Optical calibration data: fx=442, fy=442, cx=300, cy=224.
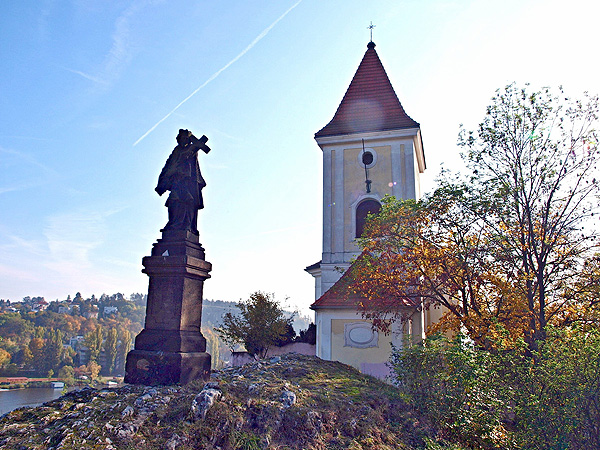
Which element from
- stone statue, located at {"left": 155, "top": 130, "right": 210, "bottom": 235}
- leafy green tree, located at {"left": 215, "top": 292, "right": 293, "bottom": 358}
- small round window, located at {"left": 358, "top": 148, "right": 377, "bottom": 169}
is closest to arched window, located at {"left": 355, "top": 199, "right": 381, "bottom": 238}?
small round window, located at {"left": 358, "top": 148, "right": 377, "bottom": 169}

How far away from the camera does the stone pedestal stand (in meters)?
5.97

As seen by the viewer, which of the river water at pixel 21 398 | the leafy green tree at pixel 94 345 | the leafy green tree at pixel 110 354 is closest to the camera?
the river water at pixel 21 398

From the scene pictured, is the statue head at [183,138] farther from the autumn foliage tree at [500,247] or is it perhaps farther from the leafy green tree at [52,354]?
the leafy green tree at [52,354]

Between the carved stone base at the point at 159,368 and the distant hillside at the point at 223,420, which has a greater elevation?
the carved stone base at the point at 159,368

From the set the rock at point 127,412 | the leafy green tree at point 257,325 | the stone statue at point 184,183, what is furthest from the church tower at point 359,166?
the rock at point 127,412

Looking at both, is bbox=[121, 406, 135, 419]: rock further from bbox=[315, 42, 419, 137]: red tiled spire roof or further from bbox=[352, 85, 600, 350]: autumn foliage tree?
bbox=[315, 42, 419, 137]: red tiled spire roof

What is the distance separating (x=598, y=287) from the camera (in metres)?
8.77

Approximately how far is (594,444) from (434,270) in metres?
5.82

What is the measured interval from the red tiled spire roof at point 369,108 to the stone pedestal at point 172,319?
14.9 meters

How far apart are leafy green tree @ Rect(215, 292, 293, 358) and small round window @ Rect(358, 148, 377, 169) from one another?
7.77m

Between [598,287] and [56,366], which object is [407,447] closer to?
[598,287]

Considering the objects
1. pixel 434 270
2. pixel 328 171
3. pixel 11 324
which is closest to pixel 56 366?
pixel 11 324

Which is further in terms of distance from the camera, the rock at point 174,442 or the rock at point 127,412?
the rock at point 127,412

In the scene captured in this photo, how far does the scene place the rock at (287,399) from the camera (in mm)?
4996
